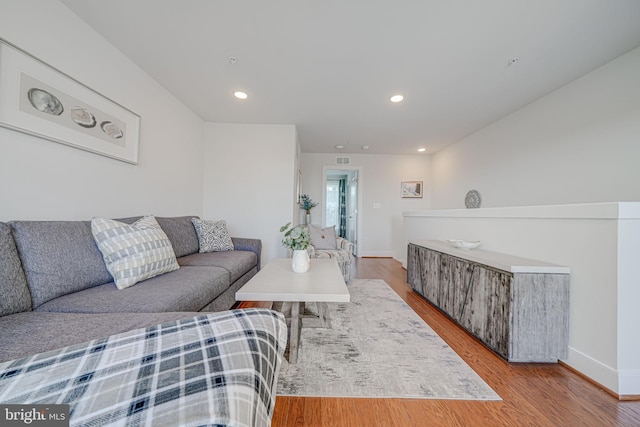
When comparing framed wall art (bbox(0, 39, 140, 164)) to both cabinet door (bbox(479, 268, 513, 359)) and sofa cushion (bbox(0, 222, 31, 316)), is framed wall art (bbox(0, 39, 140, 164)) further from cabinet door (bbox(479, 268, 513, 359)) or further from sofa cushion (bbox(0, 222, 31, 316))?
cabinet door (bbox(479, 268, 513, 359))

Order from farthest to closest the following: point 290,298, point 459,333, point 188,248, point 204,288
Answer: point 188,248 → point 459,333 → point 204,288 → point 290,298

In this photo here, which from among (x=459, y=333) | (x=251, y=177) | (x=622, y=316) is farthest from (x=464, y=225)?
(x=251, y=177)

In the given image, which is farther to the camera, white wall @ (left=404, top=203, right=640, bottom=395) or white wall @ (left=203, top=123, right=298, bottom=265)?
white wall @ (left=203, top=123, right=298, bottom=265)

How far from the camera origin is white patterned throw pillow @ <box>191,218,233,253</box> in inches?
110

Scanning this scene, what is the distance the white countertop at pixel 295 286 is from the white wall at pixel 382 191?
11.5 ft

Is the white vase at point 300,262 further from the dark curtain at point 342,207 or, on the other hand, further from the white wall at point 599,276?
the dark curtain at point 342,207

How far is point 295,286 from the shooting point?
1597 millimetres

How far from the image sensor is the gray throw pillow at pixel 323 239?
358 centimetres

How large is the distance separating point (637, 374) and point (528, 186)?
2272 millimetres

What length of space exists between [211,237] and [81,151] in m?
1.38

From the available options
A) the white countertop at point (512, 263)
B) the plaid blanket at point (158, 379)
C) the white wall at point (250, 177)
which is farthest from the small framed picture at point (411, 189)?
the plaid blanket at point (158, 379)

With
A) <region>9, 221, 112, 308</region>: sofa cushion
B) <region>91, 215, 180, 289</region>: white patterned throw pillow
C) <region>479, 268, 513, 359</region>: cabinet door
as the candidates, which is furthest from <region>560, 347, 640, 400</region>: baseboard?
<region>9, 221, 112, 308</region>: sofa cushion

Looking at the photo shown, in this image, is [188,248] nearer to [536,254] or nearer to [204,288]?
[204,288]

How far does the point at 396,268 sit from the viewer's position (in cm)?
440
